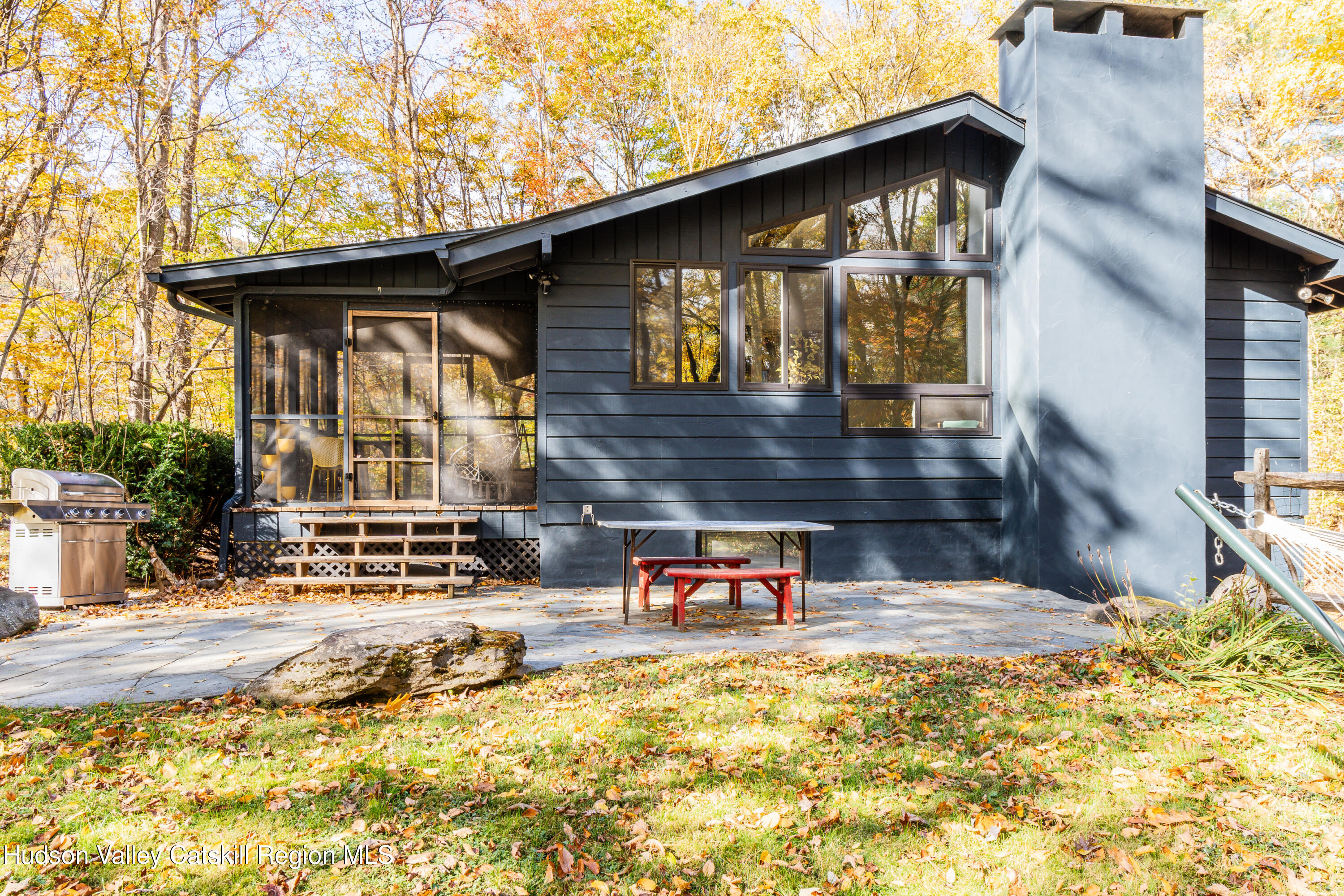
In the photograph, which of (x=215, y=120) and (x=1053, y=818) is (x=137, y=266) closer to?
(x=215, y=120)

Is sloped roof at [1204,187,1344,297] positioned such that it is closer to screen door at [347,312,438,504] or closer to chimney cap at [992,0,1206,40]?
chimney cap at [992,0,1206,40]

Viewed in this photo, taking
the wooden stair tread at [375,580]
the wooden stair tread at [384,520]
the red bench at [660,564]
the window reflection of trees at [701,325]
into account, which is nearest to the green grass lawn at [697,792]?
the red bench at [660,564]

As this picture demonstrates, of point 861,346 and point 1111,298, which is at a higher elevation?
point 1111,298

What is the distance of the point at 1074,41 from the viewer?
6.96 metres

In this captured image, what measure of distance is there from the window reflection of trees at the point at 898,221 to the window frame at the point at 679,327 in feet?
4.45

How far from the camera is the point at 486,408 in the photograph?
7773mm

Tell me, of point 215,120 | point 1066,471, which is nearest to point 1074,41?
point 1066,471

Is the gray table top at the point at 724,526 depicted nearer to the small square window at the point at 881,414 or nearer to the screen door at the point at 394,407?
the small square window at the point at 881,414

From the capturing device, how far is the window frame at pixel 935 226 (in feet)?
24.3

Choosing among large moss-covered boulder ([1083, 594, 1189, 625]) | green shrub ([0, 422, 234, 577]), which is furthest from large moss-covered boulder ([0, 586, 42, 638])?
large moss-covered boulder ([1083, 594, 1189, 625])

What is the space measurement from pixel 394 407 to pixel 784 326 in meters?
4.03

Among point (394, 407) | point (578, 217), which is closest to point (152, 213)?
point (394, 407)

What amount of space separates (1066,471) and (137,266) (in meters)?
12.8

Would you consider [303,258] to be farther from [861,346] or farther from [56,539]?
[861,346]
